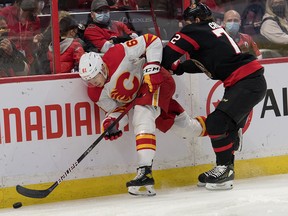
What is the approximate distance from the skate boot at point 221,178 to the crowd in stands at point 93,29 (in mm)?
903

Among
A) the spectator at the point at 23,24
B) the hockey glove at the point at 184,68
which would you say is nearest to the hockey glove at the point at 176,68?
the hockey glove at the point at 184,68

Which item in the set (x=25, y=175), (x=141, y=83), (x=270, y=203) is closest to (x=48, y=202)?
(x=25, y=175)

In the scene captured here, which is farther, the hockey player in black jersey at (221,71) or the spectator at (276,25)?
the spectator at (276,25)

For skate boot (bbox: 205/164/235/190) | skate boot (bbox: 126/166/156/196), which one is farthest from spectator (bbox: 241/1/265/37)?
skate boot (bbox: 126/166/156/196)

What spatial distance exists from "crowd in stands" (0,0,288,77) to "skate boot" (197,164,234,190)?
0.90 meters

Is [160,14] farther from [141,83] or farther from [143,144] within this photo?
[143,144]

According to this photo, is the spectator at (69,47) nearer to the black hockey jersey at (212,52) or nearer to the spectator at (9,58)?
the spectator at (9,58)

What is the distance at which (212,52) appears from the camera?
203 inches

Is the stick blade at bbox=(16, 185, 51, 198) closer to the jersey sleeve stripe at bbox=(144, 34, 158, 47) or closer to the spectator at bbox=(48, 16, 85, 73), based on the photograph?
the spectator at bbox=(48, 16, 85, 73)

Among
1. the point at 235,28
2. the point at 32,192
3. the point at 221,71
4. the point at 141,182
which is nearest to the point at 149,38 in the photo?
the point at 221,71

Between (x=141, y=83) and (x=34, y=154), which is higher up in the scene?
(x=141, y=83)

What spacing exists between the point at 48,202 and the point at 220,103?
1.23 metres

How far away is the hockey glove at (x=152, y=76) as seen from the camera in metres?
5.08

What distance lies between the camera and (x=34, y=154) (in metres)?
5.16
